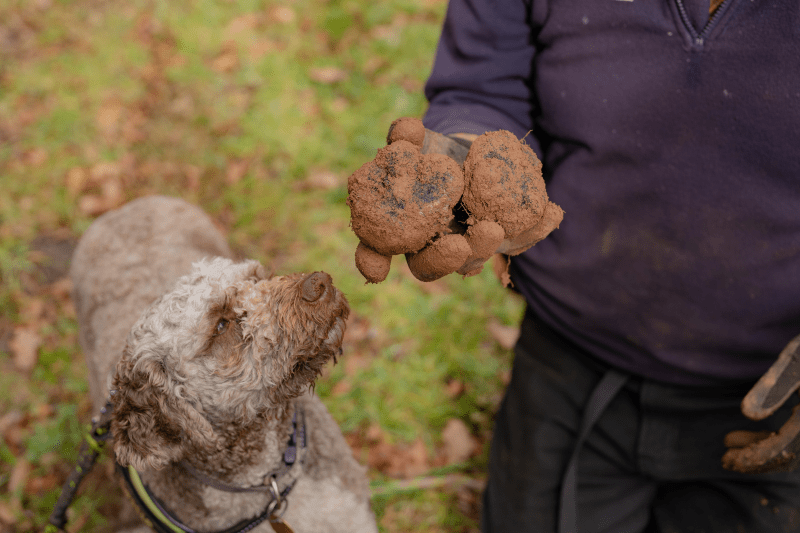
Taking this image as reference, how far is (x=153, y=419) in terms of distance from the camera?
1.78 m

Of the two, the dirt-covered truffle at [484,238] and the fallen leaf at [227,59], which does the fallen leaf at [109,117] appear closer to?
the fallen leaf at [227,59]

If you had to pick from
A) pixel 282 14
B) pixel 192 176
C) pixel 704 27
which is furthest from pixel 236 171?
pixel 704 27

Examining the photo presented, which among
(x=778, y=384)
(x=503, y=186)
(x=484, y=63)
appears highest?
(x=484, y=63)

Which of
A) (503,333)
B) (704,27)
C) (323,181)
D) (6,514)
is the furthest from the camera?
(323,181)

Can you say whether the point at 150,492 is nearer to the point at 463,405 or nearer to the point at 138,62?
the point at 463,405

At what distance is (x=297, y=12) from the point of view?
4.77m

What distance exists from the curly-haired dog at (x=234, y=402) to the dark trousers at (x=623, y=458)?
0.82 m

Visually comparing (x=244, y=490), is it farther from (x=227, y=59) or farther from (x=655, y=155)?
(x=227, y=59)

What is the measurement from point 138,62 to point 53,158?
125cm

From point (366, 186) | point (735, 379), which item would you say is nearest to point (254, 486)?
point (366, 186)

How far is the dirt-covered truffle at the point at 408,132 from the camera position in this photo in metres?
1.44

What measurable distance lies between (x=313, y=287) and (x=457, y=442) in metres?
1.87

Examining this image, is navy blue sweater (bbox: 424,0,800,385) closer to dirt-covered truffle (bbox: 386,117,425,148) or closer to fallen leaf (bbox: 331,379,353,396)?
dirt-covered truffle (bbox: 386,117,425,148)

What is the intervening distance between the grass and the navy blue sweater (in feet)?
4.63
